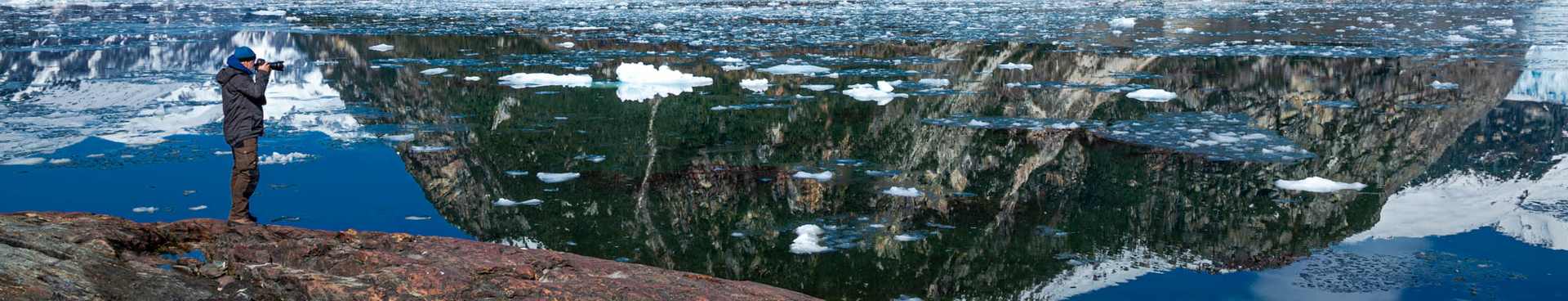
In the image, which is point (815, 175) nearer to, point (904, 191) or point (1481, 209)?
point (904, 191)

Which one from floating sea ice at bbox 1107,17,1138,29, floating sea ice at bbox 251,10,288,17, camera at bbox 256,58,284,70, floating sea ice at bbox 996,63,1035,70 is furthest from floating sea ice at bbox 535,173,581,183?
floating sea ice at bbox 251,10,288,17

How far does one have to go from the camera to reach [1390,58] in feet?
53.3

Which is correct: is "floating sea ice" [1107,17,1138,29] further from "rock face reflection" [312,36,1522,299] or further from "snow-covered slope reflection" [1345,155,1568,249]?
"snow-covered slope reflection" [1345,155,1568,249]

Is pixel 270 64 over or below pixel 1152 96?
over

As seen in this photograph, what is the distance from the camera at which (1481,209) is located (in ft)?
23.8

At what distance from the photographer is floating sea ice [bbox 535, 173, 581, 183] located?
8192mm

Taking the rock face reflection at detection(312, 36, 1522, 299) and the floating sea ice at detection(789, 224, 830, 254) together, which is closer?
the rock face reflection at detection(312, 36, 1522, 299)

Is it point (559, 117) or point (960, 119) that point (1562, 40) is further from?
point (559, 117)

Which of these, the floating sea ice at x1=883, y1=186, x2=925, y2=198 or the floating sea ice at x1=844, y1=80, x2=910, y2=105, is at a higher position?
the floating sea ice at x1=883, y1=186, x2=925, y2=198

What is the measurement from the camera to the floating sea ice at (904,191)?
7676 mm

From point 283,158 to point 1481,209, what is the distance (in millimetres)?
7662

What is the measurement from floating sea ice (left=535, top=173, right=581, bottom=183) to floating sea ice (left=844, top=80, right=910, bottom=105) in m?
4.13

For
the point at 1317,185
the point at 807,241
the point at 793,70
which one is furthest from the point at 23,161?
the point at 1317,185

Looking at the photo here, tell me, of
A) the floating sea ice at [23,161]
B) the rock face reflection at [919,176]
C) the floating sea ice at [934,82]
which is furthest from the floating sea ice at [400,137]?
the floating sea ice at [934,82]
